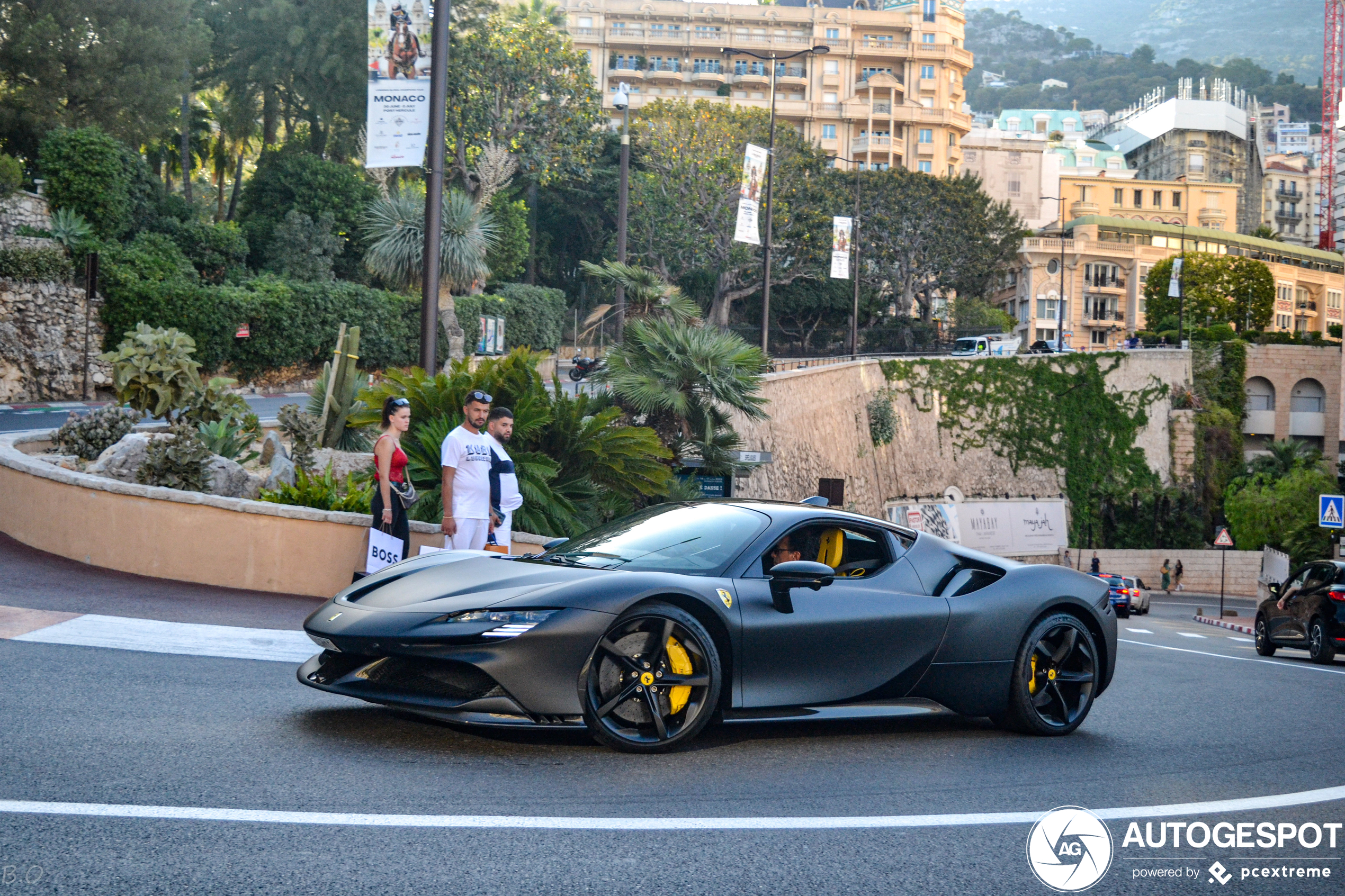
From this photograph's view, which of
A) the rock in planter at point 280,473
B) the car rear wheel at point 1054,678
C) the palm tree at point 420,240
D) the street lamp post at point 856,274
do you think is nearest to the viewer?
the car rear wheel at point 1054,678

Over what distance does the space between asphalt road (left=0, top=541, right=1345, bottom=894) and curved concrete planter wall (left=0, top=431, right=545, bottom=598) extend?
297 cm

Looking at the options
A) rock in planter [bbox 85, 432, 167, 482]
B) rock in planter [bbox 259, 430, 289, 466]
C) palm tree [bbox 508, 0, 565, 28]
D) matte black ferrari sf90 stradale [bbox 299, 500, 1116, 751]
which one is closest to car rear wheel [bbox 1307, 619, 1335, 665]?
matte black ferrari sf90 stradale [bbox 299, 500, 1116, 751]

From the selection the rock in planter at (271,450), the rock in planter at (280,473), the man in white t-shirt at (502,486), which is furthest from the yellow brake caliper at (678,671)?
the rock in planter at (271,450)

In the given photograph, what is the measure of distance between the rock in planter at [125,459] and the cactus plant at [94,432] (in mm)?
1688

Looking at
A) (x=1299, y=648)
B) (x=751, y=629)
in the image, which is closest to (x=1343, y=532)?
(x=1299, y=648)

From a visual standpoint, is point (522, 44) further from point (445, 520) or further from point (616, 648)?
point (616, 648)

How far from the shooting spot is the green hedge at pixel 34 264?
33906mm

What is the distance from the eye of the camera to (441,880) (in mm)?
3752

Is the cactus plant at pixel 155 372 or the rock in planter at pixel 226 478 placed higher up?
the cactus plant at pixel 155 372

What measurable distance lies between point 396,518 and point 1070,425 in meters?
57.5

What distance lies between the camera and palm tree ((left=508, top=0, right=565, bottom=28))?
→ 62.2 meters

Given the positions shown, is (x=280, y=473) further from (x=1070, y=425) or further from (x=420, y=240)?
(x=1070, y=425)

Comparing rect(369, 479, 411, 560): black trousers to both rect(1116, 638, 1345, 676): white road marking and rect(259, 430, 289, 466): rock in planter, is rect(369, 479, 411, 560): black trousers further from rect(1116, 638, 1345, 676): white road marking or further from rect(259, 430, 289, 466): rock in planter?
rect(1116, 638, 1345, 676): white road marking

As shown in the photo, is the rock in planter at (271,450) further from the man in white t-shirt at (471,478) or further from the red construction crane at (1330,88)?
the red construction crane at (1330,88)
